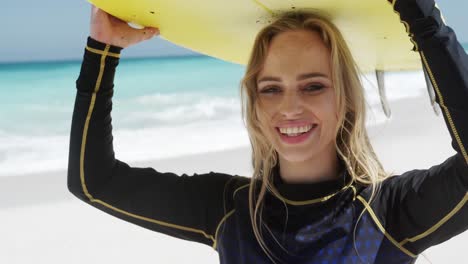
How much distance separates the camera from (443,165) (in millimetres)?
1507

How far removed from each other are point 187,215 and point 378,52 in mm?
950

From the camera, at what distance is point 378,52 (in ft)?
7.00

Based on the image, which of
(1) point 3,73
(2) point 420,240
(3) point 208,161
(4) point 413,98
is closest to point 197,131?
(3) point 208,161

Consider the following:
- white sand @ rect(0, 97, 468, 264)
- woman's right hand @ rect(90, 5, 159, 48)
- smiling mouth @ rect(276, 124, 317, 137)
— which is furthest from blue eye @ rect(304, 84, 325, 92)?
white sand @ rect(0, 97, 468, 264)

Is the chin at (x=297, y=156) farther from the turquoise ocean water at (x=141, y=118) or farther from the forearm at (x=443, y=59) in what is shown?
the turquoise ocean water at (x=141, y=118)

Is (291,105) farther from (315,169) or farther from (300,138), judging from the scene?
(315,169)

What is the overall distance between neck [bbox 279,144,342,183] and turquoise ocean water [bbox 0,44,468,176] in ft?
1.79

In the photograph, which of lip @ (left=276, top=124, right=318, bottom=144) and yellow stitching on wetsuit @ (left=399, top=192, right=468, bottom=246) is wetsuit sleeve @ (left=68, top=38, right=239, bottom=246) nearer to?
lip @ (left=276, top=124, right=318, bottom=144)

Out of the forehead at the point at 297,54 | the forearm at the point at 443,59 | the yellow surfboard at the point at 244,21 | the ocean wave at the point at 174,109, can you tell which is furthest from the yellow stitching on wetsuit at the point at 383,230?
the ocean wave at the point at 174,109

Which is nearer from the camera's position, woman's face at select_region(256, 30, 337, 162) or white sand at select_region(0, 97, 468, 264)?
woman's face at select_region(256, 30, 337, 162)

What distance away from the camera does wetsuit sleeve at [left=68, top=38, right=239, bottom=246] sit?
1.83 metres

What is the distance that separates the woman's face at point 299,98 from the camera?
1.68 m

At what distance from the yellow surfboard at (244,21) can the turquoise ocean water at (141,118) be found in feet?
0.88

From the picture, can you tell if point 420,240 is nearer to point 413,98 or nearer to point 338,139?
point 338,139
